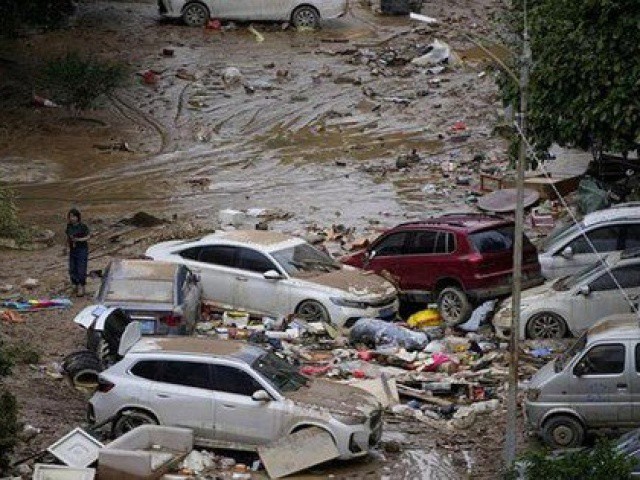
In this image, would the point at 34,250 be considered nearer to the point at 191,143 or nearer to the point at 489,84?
the point at 191,143

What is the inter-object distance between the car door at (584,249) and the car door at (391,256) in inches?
95.4

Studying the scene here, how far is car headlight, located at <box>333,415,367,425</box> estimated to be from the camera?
17312mm

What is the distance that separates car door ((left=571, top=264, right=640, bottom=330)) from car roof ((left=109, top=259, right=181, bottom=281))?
19.7 ft

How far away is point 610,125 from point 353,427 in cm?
768

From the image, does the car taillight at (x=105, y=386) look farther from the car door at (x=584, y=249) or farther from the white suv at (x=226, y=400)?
the car door at (x=584, y=249)

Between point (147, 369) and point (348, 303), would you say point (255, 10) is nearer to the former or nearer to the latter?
point (348, 303)

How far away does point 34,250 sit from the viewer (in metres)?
28.4

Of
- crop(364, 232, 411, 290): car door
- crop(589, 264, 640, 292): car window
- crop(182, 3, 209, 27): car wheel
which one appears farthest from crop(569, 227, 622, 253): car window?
crop(182, 3, 209, 27): car wheel

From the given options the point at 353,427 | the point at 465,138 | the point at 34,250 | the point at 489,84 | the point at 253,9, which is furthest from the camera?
the point at 253,9

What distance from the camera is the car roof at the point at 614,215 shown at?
24062mm

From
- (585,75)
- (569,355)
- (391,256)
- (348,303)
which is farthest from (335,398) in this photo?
(585,75)

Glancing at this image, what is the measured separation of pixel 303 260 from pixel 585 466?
1104cm

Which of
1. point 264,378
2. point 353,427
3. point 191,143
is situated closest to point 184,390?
point 264,378

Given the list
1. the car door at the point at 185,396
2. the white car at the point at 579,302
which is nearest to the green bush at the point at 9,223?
the white car at the point at 579,302
